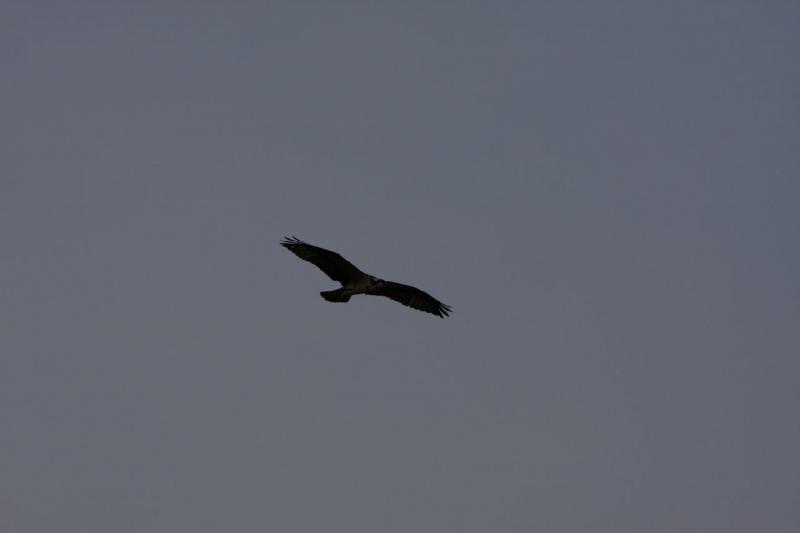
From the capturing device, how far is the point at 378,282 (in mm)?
31547

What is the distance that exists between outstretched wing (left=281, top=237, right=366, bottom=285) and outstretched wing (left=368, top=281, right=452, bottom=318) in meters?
1.38

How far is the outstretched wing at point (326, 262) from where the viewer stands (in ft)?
101

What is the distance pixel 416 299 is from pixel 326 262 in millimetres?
3211

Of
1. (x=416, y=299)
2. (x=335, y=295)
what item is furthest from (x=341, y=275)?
(x=416, y=299)

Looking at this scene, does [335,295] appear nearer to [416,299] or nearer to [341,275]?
[341,275]

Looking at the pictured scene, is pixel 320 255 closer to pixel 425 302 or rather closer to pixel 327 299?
pixel 327 299

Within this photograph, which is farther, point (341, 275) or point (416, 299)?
point (416, 299)

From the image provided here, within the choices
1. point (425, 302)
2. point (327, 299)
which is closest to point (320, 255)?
point (327, 299)

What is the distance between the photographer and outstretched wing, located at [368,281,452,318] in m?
32.5

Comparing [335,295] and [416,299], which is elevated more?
[416,299]

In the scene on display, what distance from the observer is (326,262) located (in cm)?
3098

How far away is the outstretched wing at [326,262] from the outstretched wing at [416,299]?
1.38 meters

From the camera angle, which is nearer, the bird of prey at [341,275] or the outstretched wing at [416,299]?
the bird of prey at [341,275]

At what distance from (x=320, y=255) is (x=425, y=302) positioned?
3.68 metres
